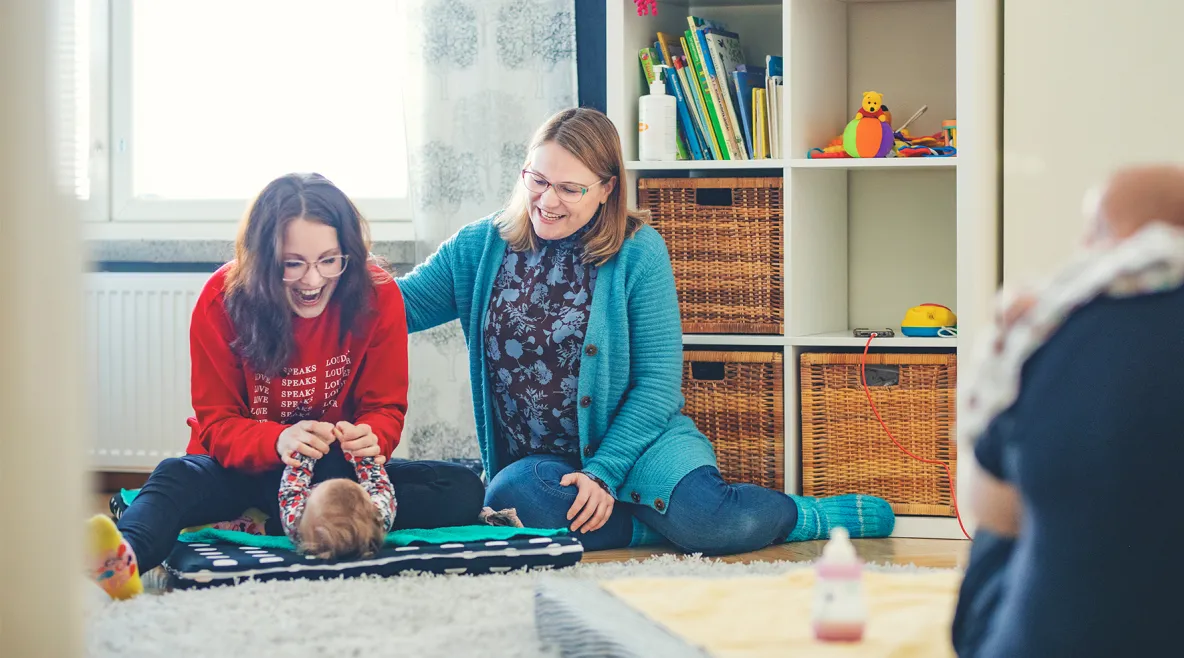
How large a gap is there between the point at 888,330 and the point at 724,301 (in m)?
0.34

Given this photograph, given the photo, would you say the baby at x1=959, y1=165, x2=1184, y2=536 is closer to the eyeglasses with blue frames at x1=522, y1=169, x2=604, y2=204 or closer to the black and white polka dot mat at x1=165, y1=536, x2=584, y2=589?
the black and white polka dot mat at x1=165, y1=536, x2=584, y2=589

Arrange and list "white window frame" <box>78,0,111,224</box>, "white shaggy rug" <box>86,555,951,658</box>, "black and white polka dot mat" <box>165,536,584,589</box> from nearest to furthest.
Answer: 1. "white shaggy rug" <box>86,555,951,658</box>
2. "black and white polka dot mat" <box>165,536,584,589</box>
3. "white window frame" <box>78,0,111,224</box>

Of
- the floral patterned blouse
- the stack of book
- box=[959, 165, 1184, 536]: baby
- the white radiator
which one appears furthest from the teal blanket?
box=[959, 165, 1184, 536]: baby

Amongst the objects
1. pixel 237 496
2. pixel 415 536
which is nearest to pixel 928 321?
pixel 415 536

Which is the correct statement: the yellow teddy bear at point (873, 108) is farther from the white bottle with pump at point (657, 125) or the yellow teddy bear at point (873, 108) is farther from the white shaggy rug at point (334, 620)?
the white shaggy rug at point (334, 620)

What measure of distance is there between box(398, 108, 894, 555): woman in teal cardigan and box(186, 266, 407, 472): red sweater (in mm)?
207

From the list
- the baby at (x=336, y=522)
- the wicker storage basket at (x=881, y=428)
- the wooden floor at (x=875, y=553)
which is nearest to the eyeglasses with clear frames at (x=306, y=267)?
the baby at (x=336, y=522)

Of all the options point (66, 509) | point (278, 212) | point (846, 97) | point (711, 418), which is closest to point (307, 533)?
point (278, 212)

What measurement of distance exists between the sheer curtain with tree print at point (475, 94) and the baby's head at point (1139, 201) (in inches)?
76.5

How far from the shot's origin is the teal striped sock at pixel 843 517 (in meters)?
2.26

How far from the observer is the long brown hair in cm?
204

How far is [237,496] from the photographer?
207 centimetres

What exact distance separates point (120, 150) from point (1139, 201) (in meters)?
2.82

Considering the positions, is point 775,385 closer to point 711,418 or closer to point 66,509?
point 711,418
